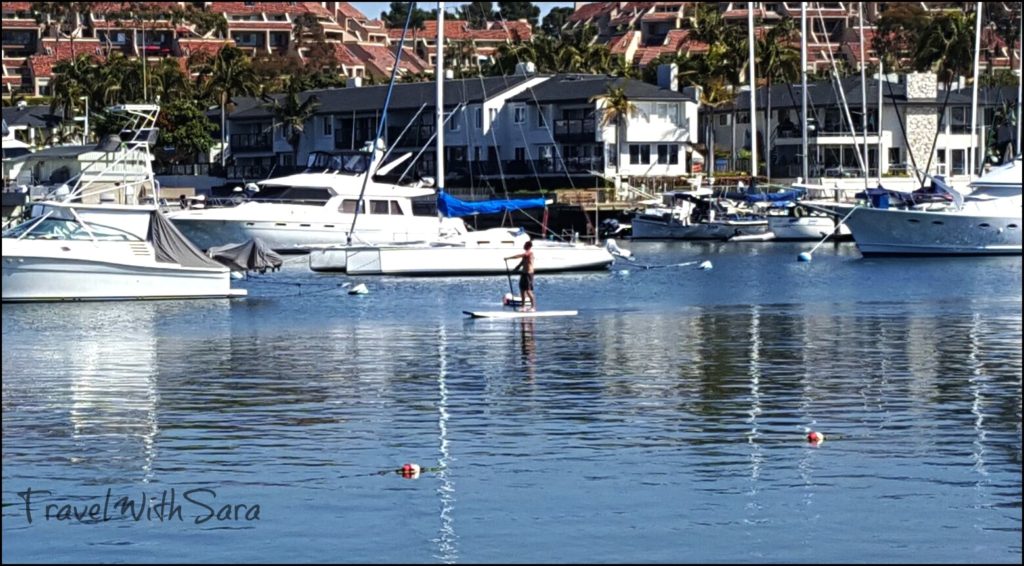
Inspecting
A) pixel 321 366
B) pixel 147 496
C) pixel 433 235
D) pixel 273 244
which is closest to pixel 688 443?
pixel 147 496

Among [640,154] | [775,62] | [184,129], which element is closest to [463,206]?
[640,154]

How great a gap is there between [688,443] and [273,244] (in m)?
47.7

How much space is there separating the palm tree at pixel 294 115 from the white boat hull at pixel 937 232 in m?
58.2

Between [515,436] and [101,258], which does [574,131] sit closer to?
[101,258]

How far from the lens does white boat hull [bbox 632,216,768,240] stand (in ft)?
291

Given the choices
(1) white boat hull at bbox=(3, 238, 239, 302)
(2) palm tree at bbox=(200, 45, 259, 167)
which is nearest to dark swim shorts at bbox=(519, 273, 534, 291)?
(1) white boat hull at bbox=(3, 238, 239, 302)

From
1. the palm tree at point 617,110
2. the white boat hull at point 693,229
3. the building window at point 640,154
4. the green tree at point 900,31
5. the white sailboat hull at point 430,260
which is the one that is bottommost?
the white boat hull at point 693,229

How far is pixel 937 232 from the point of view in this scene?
2803 inches

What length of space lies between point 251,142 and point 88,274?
3341 inches

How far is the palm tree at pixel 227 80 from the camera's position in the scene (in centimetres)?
13488

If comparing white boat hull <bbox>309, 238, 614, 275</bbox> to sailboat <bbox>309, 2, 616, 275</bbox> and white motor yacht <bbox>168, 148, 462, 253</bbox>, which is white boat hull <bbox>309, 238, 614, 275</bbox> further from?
white motor yacht <bbox>168, 148, 462, 253</bbox>

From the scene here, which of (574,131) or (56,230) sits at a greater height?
(574,131)

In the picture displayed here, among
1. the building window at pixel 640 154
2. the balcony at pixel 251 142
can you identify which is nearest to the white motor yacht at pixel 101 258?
the building window at pixel 640 154

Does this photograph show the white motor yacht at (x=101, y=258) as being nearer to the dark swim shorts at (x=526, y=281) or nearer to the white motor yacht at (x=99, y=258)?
the white motor yacht at (x=99, y=258)
